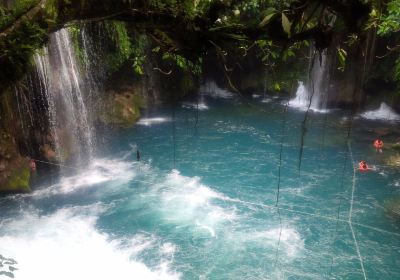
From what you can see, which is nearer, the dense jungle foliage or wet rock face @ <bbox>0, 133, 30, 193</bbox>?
the dense jungle foliage

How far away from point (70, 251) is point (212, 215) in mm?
3568

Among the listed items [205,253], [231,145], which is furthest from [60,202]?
[231,145]

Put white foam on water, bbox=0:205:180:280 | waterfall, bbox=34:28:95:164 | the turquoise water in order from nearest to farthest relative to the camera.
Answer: white foam on water, bbox=0:205:180:280 → the turquoise water → waterfall, bbox=34:28:95:164

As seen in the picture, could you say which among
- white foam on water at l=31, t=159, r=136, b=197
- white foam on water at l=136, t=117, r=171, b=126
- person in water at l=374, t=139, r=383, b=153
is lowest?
white foam on water at l=31, t=159, r=136, b=197

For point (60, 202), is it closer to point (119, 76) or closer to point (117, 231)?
point (117, 231)

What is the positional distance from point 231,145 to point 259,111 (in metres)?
4.80

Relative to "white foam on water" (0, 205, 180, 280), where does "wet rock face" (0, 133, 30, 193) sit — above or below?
above

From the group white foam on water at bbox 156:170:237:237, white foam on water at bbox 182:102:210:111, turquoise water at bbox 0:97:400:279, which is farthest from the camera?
white foam on water at bbox 182:102:210:111

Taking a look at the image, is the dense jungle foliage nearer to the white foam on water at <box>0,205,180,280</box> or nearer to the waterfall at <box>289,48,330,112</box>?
the white foam on water at <box>0,205,180,280</box>

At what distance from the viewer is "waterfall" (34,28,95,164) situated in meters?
10.7

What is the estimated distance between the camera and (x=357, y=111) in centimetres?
1703

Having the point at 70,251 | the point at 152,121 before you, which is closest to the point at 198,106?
the point at 152,121

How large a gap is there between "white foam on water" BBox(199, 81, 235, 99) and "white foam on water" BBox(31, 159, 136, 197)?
1064 cm

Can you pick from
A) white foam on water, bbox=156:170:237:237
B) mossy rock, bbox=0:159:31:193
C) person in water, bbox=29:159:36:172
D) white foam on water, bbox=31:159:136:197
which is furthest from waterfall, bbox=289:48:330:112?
mossy rock, bbox=0:159:31:193
